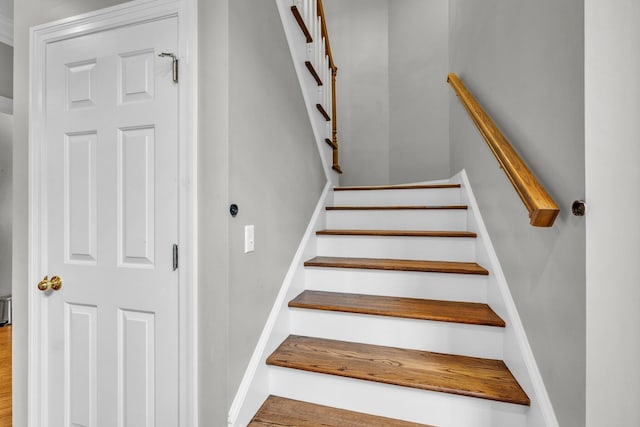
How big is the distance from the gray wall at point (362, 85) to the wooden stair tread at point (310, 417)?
290 cm

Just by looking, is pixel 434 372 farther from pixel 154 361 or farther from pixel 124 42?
pixel 124 42

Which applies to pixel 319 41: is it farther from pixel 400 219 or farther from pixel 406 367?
pixel 406 367

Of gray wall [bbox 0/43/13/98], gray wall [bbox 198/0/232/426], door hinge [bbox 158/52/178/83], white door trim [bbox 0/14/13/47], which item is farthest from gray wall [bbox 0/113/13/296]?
gray wall [bbox 198/0/232/426]

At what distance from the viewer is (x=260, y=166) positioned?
1406 millimetres

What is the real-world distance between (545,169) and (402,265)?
896 mm

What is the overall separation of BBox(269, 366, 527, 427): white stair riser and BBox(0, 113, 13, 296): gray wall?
11.6 ft

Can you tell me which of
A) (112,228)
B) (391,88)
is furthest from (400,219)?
(391,88)

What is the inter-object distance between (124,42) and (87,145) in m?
0.48

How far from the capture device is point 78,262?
4.45 ft

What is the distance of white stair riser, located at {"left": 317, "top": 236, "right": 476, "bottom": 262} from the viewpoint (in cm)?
183

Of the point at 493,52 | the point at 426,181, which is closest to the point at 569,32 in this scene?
the point at 493,52

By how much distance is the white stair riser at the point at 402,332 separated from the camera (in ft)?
4.47

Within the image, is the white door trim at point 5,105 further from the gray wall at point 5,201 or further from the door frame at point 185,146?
the door frame at point 185,146

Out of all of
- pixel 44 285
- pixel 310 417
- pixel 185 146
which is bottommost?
pixel 310 417
